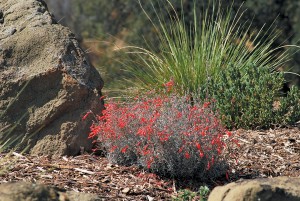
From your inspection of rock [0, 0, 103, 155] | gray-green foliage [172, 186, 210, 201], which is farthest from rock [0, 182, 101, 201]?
rock [0, 0, 103, 155]

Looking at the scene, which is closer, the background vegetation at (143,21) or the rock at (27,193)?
the rock at (27,193)

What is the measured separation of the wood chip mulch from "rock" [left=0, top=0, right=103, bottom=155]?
0.56 feet

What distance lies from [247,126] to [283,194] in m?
2.91

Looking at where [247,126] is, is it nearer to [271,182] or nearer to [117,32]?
[271,182]

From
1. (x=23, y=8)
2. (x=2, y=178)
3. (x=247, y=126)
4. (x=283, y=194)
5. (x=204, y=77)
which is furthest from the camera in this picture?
(x=204, y=77)

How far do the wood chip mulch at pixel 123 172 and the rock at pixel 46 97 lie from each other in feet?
0.56

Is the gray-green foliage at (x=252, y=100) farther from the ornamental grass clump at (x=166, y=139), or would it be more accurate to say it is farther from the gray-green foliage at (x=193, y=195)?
the gray-green foliage at (x=193, y=195)

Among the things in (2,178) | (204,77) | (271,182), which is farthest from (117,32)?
(271,182)

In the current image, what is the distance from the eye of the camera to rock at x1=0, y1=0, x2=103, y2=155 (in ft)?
17.8

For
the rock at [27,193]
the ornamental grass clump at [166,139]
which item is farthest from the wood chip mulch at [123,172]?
the rock at [27,193]

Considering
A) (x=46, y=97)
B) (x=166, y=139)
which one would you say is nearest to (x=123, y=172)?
(x=166, y=139)

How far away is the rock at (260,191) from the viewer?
3441mm

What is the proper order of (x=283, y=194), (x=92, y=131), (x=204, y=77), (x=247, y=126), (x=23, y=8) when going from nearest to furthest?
(x=283, y=194), (x=92, y=131), (x=23, y=8), (x=247, y=126), (x=204, y=77)

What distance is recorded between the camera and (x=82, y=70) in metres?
5.58
